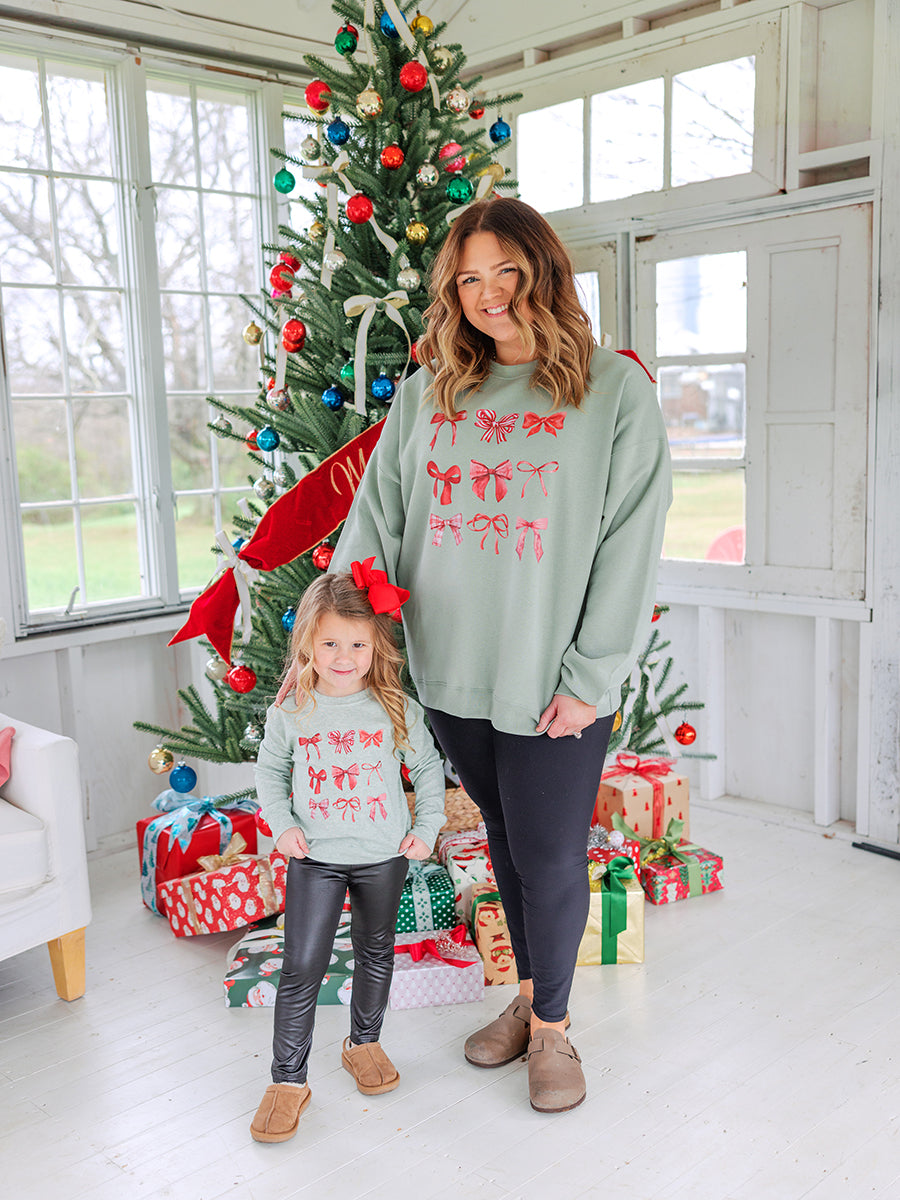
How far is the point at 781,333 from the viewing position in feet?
10.3

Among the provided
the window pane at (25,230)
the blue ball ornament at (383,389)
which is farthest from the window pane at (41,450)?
the blue ball ornament at (383,389)

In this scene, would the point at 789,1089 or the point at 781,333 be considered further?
the point at 781,333

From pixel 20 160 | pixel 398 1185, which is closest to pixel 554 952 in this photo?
pixel 398 1185

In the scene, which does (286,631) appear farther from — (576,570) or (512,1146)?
(512,1146)

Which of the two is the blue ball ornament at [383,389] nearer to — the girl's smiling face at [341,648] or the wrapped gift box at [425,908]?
the girl's smiling face at [341,648]

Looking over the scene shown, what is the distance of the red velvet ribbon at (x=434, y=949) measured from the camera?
2.30 m

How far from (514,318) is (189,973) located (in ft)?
5.39

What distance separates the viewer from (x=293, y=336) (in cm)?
256

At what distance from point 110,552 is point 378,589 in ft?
5.79

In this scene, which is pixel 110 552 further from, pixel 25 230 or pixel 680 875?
pixel 680 875

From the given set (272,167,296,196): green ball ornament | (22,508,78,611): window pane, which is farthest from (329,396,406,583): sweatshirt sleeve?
(22,508,78,611): window pane

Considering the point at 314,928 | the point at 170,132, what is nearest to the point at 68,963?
the point at 314,928

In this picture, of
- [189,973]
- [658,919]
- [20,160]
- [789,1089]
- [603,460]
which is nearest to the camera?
[603,460]

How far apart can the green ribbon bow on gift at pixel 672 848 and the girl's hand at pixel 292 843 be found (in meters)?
1.21
